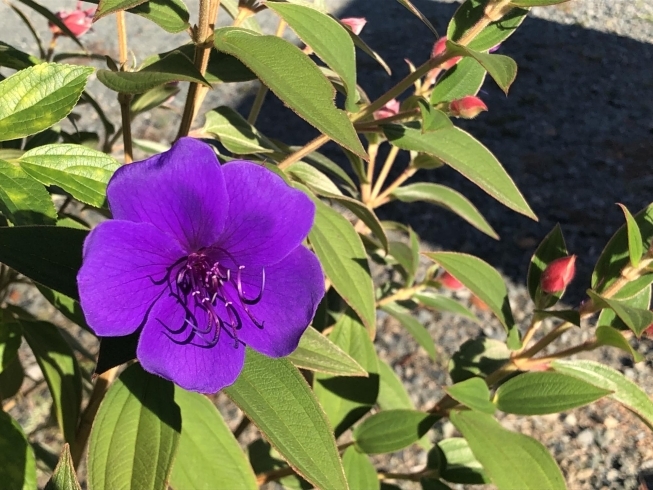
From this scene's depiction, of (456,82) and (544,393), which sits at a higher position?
(456,82)

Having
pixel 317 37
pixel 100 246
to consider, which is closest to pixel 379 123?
pixel 317 37

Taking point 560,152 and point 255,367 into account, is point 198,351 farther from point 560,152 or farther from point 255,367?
point 560,152

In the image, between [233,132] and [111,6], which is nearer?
[111,6]

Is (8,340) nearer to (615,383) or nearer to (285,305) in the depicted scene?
(285,305)

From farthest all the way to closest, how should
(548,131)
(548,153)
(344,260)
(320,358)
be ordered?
(548,131)
(548,153)
(344,260)
(320,358)

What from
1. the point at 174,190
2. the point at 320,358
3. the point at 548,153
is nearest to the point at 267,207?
the point at 174,190

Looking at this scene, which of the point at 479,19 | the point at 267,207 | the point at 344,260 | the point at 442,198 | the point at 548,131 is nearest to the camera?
the point at 267,207
